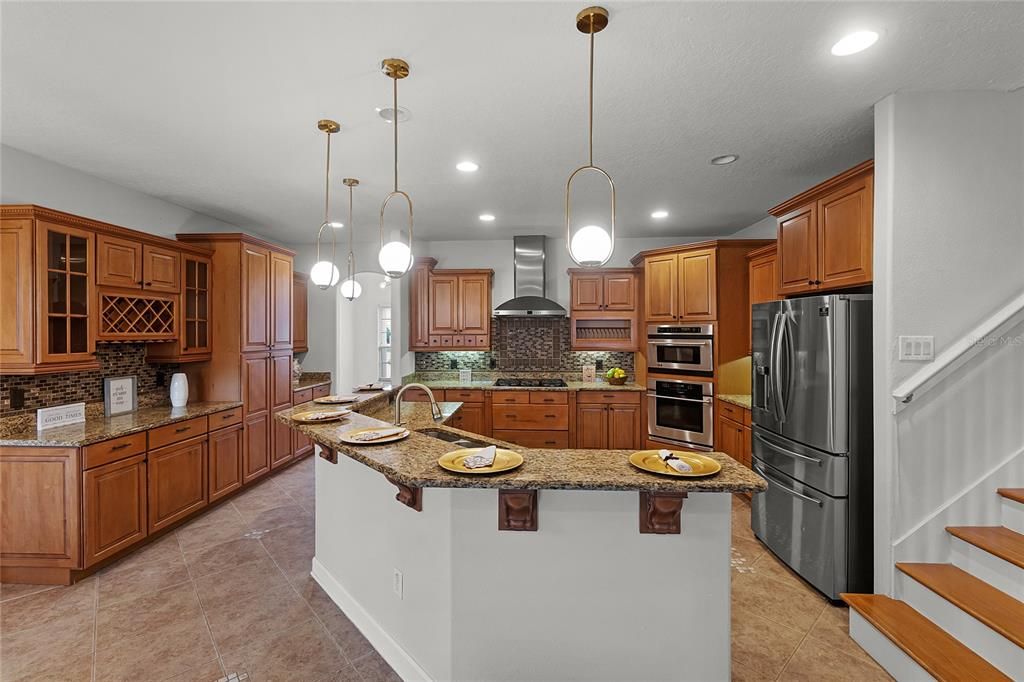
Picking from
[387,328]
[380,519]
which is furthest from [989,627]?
[387,328]

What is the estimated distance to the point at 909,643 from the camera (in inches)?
75.5

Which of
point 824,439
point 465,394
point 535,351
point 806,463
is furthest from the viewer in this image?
point 535,351

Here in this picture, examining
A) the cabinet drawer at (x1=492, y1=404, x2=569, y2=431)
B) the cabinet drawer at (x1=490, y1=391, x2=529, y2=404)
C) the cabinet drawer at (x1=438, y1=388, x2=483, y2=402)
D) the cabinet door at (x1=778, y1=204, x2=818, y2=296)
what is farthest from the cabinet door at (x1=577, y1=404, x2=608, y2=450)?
the cabinet door at (x1=778, y1=204, x2=818, y2=296)

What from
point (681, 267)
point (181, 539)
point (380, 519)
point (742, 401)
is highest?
point (681, 267)

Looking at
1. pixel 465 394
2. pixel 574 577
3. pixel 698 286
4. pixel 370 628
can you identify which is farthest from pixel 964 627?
pixel 465 394

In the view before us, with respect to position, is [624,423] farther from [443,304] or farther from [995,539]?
[995,539]

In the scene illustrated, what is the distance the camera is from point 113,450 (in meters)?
2.85

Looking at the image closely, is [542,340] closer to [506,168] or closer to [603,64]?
[506,168]

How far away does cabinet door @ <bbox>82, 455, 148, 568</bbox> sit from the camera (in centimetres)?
269

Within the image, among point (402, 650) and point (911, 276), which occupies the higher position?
point (911, 276)

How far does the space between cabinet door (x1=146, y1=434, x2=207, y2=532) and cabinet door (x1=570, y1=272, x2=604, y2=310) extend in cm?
401

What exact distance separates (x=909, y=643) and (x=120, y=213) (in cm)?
564

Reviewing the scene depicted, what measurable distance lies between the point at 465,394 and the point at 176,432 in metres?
2.74

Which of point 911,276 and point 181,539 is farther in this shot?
point 181,539
